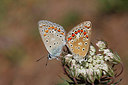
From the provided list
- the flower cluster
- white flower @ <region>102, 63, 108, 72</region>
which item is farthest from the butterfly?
white flower @ <region>102, 63, 108, 72</region>

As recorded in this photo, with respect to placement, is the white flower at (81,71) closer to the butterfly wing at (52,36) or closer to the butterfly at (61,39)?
the butterfly at (61,39)

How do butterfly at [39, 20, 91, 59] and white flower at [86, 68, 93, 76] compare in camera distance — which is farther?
butterfly at [39, 20, 91, 59]

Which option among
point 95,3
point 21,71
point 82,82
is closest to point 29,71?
point 21,71

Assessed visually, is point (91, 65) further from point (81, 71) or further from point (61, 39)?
point (61, 39)

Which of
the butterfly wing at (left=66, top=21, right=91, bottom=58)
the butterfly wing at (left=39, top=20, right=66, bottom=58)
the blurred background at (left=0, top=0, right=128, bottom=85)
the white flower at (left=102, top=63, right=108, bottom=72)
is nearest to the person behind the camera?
the white flower at (left=102, top=63, right=108, bottom=72)

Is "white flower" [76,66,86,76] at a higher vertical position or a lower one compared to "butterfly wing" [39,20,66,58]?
lower

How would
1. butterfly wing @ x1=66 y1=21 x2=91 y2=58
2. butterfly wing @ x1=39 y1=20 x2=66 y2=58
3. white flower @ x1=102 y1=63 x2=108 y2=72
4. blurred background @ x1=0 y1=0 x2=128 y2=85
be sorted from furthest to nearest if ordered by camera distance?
1. blurred background @ x1=0 y1=0 x2=128 y2=85
2. butterfly wing @ x1=39 y1=20 x2=66 y2=58
3. butterfly wing @ x1=66 y1=21 x2=91 y2=58
4. white flower @ x1=102 y1=63 x2=108 y2=72

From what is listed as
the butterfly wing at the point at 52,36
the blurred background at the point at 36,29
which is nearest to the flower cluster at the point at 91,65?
the butterfly wing at the point at 52,36

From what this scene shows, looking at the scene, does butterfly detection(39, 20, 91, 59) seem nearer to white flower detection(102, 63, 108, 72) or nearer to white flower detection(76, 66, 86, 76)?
white flower detection(76, 66, 86, 76)
